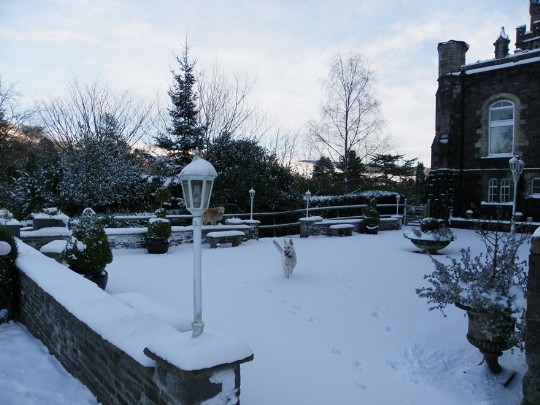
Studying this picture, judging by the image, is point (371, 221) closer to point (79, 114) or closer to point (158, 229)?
point (158, 229)

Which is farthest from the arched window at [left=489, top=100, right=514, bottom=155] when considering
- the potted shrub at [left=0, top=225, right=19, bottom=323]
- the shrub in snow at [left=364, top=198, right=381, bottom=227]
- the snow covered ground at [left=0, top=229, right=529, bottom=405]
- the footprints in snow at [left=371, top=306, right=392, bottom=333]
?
the potted shrub at [left=0, top=225, right=19, bottom=323]

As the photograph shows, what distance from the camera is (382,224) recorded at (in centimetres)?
1546

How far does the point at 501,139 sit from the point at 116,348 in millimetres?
18081

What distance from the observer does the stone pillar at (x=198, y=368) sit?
2.14 meters

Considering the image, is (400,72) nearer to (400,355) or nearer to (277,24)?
(277,24)

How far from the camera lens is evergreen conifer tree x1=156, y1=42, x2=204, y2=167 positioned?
18.4 m

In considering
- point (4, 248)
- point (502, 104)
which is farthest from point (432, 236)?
point (502, 104)

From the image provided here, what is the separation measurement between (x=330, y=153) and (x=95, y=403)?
68.5 ft

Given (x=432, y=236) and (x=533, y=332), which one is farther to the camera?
(x=432, y=236)

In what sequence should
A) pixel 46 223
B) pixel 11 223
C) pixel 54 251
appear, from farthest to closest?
pixel 46 223 → pixel 11 223 → pixel 54 251

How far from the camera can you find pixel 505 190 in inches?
630

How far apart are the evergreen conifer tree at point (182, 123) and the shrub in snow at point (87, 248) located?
12534 mm

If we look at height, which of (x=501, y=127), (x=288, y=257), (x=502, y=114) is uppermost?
(x=502, y=114)

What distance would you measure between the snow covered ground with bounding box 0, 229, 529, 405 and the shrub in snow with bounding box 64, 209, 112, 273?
0.76 metres
